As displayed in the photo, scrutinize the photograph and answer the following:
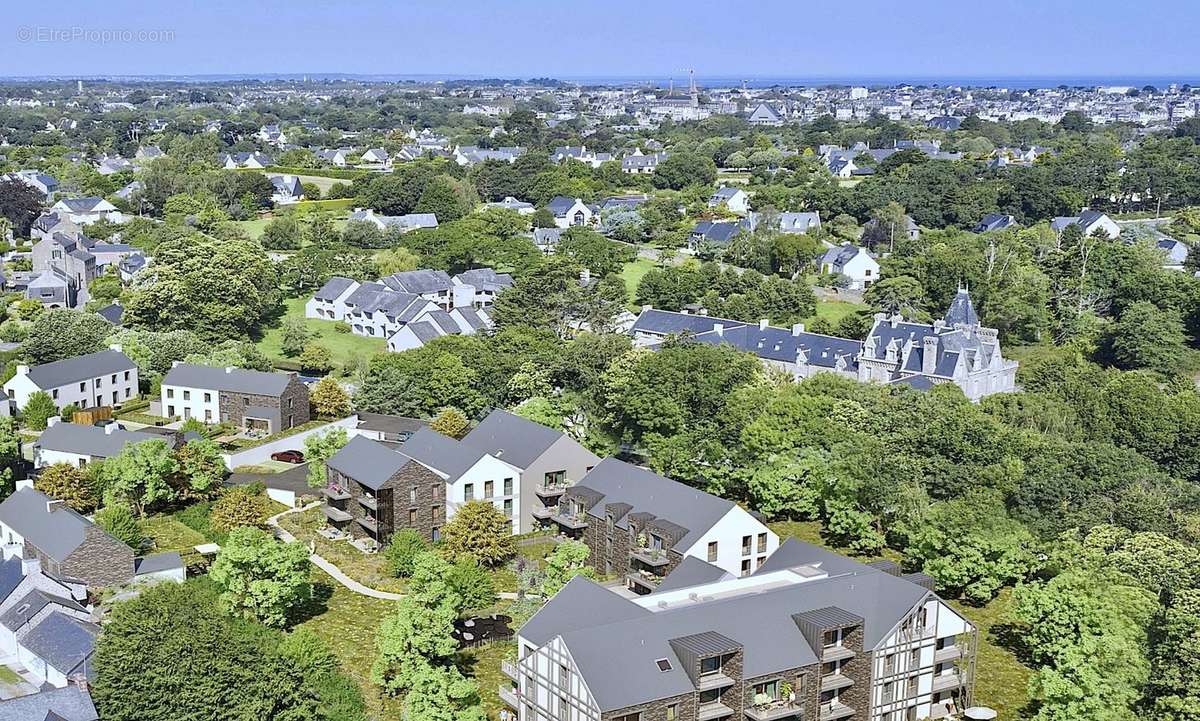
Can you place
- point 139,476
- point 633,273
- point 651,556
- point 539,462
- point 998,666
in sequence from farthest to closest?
point 633,273 < point 539,462 < point 139,476 < point 651,556 < point 998,666

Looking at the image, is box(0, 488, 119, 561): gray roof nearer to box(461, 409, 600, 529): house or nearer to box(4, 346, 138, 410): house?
box(461, 409, 600, 529): house

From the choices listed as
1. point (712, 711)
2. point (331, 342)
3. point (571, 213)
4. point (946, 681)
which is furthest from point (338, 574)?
point (571, 213)

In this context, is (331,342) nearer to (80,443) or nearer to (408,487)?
(80,443)

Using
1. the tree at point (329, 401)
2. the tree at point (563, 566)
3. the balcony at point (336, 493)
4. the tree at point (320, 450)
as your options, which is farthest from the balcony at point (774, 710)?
the tree at point (329, 401)

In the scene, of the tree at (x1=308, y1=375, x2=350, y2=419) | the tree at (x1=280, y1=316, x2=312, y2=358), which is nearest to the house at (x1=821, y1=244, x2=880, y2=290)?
the tree at (x1=280, y1=316, x2=312, y2=358)

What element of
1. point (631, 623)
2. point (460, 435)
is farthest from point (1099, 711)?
point (460, 435)

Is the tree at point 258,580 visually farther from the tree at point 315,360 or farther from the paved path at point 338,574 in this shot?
the tree at point 315,360
